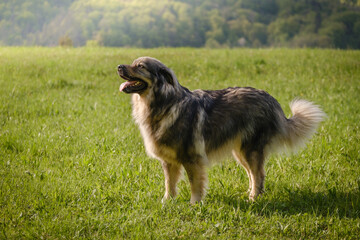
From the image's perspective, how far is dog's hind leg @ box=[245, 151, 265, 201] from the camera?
453 centimetres

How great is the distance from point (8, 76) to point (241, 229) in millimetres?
9849

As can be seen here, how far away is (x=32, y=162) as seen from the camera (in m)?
5.30

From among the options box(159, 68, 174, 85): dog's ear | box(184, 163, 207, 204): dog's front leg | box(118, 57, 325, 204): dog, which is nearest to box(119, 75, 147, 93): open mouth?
box(118, 57, 325, 204): dog

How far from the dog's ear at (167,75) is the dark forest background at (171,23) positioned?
2362 inches

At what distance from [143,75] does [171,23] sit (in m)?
70.9

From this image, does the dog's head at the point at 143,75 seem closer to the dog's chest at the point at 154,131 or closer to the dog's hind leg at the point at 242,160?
the dog's chest at the point at 154,131

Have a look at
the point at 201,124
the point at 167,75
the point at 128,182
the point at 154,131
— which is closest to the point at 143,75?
A: the point at 167,75

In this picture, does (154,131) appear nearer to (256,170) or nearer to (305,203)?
(256,170)

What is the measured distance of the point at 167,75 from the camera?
4.08 meters

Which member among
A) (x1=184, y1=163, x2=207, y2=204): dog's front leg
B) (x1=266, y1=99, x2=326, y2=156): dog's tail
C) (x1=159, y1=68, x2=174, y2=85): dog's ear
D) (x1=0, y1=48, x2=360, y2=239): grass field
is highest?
(x1=159, y1=68, x2=174, y2=85): dog's ear

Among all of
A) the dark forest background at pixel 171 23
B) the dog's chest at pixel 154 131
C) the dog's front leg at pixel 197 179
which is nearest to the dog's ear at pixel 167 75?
the dog's chest at pixel 154 131

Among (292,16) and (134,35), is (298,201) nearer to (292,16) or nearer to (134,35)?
(134,35)

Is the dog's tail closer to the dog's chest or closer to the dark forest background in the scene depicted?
the dog's chest

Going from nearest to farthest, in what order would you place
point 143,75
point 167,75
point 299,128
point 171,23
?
point 143,75 < point 167,75 < point 299,128 < point 171,23
